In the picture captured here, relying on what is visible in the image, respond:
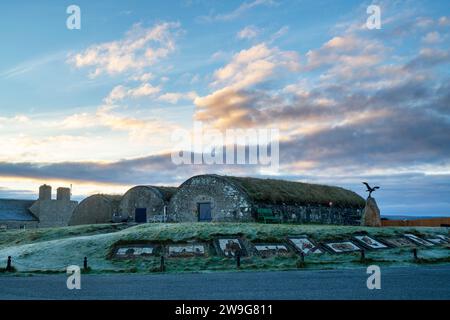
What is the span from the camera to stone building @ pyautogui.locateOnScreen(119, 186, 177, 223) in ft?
161

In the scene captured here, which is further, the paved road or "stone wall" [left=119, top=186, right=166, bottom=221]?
"stone wall" [left=119, top=186, right=166, bottom=221]

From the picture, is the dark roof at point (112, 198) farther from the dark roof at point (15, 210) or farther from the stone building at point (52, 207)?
the dark roof at point (15, 210)

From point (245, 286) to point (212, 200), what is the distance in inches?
981

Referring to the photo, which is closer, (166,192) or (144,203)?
(144,203)

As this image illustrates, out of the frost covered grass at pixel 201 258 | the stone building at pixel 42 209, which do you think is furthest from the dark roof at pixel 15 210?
the frost covered grass at pixel 201 258

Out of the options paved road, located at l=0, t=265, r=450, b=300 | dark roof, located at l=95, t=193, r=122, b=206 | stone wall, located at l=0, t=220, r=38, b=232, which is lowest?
stone wall, located at l=0, t=220, r=38, b=232

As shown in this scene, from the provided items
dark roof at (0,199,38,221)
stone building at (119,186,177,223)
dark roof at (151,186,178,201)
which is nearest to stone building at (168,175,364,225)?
stone building at (119,186,177,223)

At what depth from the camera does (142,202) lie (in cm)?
5100

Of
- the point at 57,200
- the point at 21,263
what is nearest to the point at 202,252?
the point at 21,263

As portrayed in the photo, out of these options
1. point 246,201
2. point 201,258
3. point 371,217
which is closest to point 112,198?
point 246,201

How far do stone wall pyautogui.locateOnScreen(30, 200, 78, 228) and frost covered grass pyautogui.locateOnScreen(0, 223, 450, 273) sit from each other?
40415 mm

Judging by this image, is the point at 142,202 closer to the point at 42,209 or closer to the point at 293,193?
the point at 293,193

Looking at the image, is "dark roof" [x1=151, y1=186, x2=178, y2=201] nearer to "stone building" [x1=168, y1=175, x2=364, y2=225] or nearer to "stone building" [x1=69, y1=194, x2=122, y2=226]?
"stone building" [x1=168, y1=175, x2=364, y2=225]
